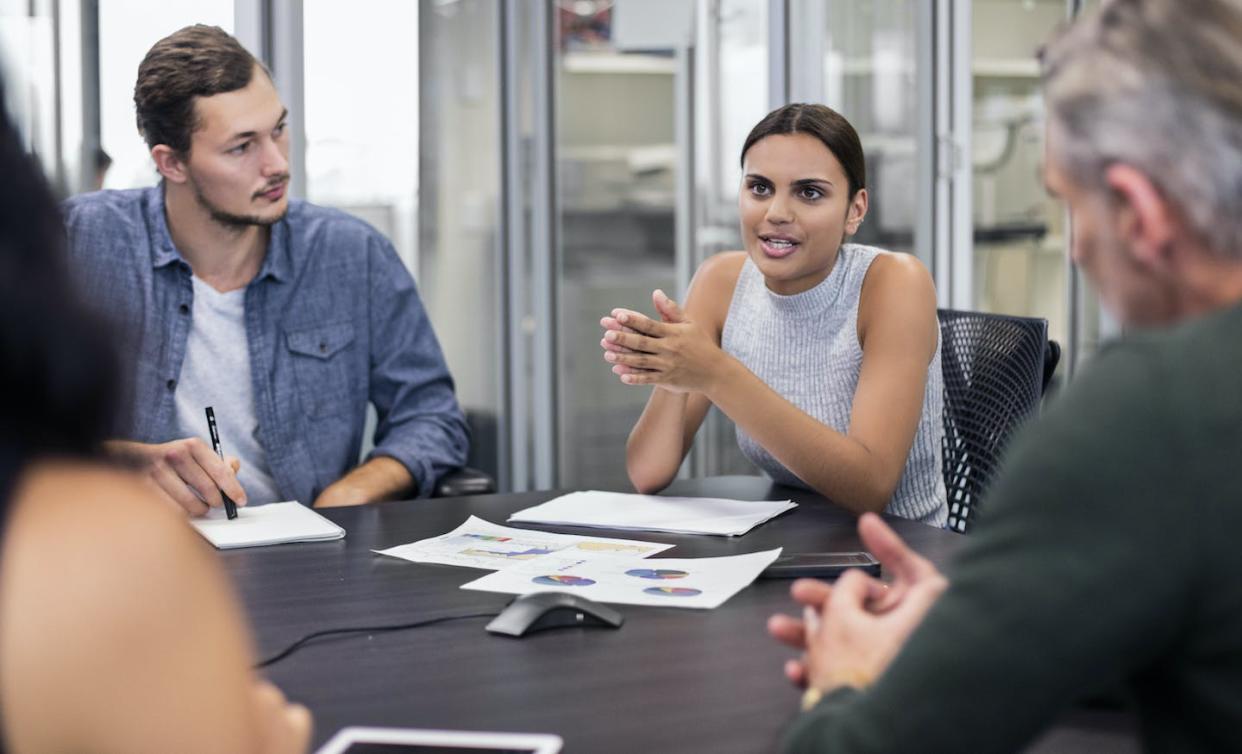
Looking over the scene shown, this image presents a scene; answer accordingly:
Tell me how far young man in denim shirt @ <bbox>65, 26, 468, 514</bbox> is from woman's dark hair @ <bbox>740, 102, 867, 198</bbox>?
2.89ft

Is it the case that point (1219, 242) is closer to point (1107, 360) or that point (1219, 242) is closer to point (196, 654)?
point (1107, 360)

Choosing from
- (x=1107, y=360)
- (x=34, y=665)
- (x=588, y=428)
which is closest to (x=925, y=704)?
(x=1107, y=360)

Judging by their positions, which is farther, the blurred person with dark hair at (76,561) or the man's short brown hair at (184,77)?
the man's short brown hair at (184,77)

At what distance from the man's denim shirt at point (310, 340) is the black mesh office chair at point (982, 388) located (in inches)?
38.1

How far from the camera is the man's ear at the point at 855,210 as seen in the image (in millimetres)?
2346

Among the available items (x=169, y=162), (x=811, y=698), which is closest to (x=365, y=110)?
(x=169, y=162)

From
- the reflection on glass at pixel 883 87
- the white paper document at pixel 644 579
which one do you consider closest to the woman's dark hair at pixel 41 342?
the white paper document at pixel 644 579

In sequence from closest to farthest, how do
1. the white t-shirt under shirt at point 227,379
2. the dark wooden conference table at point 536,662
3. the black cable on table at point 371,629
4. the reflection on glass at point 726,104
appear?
the dark wooden conference table at point 536,662, the black cable on table at point 371,629, the white t-shirt under shirt at point 227,379, the reflection on glass at point 726,104

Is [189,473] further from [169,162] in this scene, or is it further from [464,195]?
[464,195]

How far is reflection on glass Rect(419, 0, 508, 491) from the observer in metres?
4.40

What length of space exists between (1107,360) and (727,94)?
4.31 meters

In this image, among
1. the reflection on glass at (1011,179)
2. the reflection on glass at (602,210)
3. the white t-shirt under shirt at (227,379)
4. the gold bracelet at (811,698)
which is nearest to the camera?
the gold bracelet at (811,698)

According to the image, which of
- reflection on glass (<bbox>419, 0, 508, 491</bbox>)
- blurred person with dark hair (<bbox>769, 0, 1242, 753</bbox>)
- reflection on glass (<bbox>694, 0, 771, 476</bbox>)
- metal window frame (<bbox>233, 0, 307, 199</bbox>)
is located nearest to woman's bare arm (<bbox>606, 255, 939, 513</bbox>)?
blurred person with dark hair (<bbox>769, 0, 1242, 753</bbox>)

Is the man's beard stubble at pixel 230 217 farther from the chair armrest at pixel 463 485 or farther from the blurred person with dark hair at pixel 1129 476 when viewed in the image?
the blurred person with dark hair at pixel 1129 476
